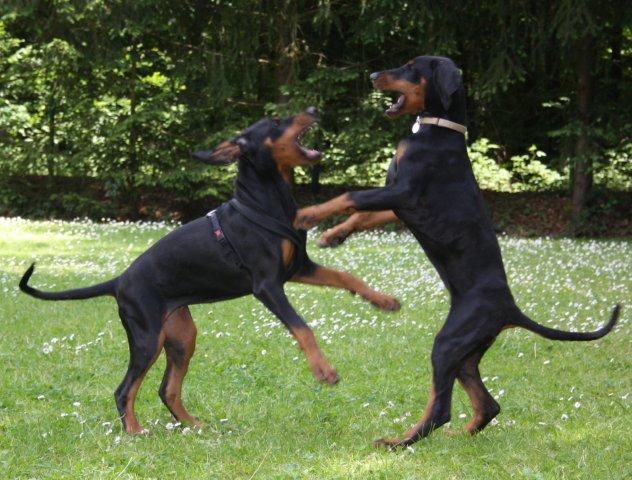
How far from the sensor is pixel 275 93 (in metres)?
23.2

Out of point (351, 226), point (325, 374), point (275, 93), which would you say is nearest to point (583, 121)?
point (275, 93)

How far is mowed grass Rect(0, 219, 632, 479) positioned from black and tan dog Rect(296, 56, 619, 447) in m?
0.48

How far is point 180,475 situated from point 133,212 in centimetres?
1877

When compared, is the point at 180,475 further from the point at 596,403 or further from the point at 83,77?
the point at 83,77

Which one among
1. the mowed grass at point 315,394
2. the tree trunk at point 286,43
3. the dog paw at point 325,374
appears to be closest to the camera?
the dog paw at point 325,374

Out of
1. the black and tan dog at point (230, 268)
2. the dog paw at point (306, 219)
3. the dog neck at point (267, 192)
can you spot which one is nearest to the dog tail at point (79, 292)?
the black and tan dog at point (230, 268)

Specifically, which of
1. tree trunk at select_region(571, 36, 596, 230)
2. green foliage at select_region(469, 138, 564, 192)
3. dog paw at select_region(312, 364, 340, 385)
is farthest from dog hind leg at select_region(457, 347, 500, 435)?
green foliage at select_region(469, 138, 564, 192)

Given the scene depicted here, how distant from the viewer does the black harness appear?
5.20 metres

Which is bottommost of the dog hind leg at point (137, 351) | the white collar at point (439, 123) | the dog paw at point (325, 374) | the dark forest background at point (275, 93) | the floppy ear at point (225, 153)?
the dark forest background at point (275, 93)

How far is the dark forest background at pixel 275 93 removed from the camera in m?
19.3

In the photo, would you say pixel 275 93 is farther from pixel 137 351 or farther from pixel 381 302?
pixel 381 302

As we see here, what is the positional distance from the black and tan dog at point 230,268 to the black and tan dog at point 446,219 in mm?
242

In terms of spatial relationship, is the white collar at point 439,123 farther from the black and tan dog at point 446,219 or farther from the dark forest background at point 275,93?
the dark forest background at point 275,93

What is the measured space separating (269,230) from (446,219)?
1.03m
